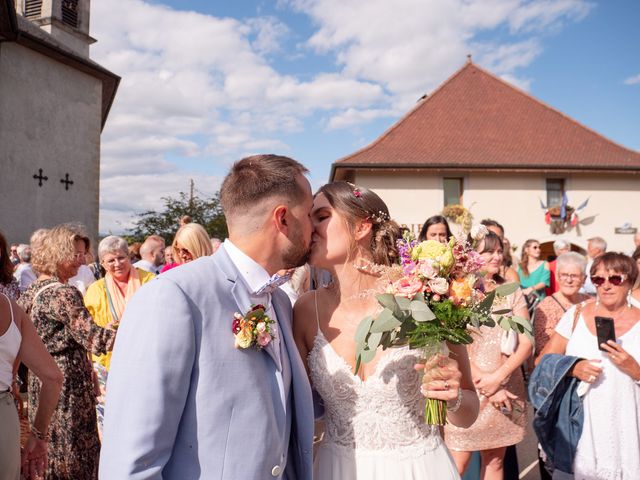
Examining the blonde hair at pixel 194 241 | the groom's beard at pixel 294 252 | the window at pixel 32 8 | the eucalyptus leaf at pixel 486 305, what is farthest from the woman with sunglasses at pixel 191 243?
the window at pixel 32 8

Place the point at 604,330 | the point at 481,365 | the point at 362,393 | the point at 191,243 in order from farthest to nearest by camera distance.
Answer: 1. the point at 191,243
2. the point at 481,365
3. the point at 604,330
4. the point at 362,393

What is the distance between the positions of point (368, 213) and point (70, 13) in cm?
2766

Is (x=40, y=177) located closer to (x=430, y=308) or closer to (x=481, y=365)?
(x=481, y=365)

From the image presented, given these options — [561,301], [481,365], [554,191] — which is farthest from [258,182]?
[554,191]

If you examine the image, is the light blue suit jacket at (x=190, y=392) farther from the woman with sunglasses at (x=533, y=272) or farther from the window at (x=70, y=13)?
the window at (x=70, y=13)

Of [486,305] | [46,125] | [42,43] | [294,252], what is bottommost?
[486,305]

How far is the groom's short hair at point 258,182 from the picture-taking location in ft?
7.04

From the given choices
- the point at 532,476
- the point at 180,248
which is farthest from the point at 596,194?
the point at 180,248

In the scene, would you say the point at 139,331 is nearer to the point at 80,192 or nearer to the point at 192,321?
the point at 192,321

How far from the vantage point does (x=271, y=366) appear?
2.07 meters

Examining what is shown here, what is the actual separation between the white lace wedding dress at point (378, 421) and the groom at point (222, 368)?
21.6 inches

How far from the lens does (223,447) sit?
185 cm

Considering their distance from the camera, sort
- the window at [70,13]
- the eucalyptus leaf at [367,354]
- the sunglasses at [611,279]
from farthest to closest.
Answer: the window at [70,13], the sunglasses at [611,279], the eucalyptus leaf at [367,354]

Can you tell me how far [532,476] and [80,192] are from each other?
69.1ft
